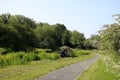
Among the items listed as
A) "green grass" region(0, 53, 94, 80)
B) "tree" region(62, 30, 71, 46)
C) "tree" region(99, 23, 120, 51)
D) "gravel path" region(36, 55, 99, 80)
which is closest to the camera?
"tree" region(99, 23, 120, 51)

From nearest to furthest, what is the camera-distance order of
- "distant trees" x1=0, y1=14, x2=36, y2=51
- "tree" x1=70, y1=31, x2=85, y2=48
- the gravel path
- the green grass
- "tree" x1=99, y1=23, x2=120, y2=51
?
1. "tree" x1=99, y1=23, x2=120, y2=51
2. the green grass
3. the gravel path
4. "distant trees" x1=0, y1=14, x2=36, y2=51
5. "tree" x1=70, y1=31, x2=85, y2=48

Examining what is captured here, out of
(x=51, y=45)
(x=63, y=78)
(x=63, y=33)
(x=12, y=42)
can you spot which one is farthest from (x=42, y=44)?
(x=63, y=78)

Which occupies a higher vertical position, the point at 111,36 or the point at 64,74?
the point at 111,36

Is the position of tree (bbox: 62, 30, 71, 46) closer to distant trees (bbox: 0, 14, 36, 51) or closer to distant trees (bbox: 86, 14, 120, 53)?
distant trees (bbox: 0, 14, 36, 51)

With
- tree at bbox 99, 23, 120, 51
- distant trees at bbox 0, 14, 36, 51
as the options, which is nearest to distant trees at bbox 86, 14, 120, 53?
tree at bbox 99, 23, 120, 51

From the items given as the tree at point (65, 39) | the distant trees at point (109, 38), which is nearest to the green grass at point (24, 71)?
the distant trees at point (109, 38)

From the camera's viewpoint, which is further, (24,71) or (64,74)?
(24,71)

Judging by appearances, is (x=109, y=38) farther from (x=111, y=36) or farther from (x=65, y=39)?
(x=65, y=39)

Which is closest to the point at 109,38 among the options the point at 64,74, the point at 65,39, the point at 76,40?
the point at 64,74

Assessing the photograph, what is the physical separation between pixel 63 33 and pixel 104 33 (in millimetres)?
96657

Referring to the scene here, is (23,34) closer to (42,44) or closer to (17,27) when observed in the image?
(17,27)

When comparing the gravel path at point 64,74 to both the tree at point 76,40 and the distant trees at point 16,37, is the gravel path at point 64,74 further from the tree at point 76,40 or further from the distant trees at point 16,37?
the tree at point 76,40

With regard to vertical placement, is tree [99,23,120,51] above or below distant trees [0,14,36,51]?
below

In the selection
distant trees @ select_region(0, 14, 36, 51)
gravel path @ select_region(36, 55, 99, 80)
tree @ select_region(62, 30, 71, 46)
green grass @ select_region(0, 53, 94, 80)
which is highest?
tree @ select_region(62, 30, 71, 46)
